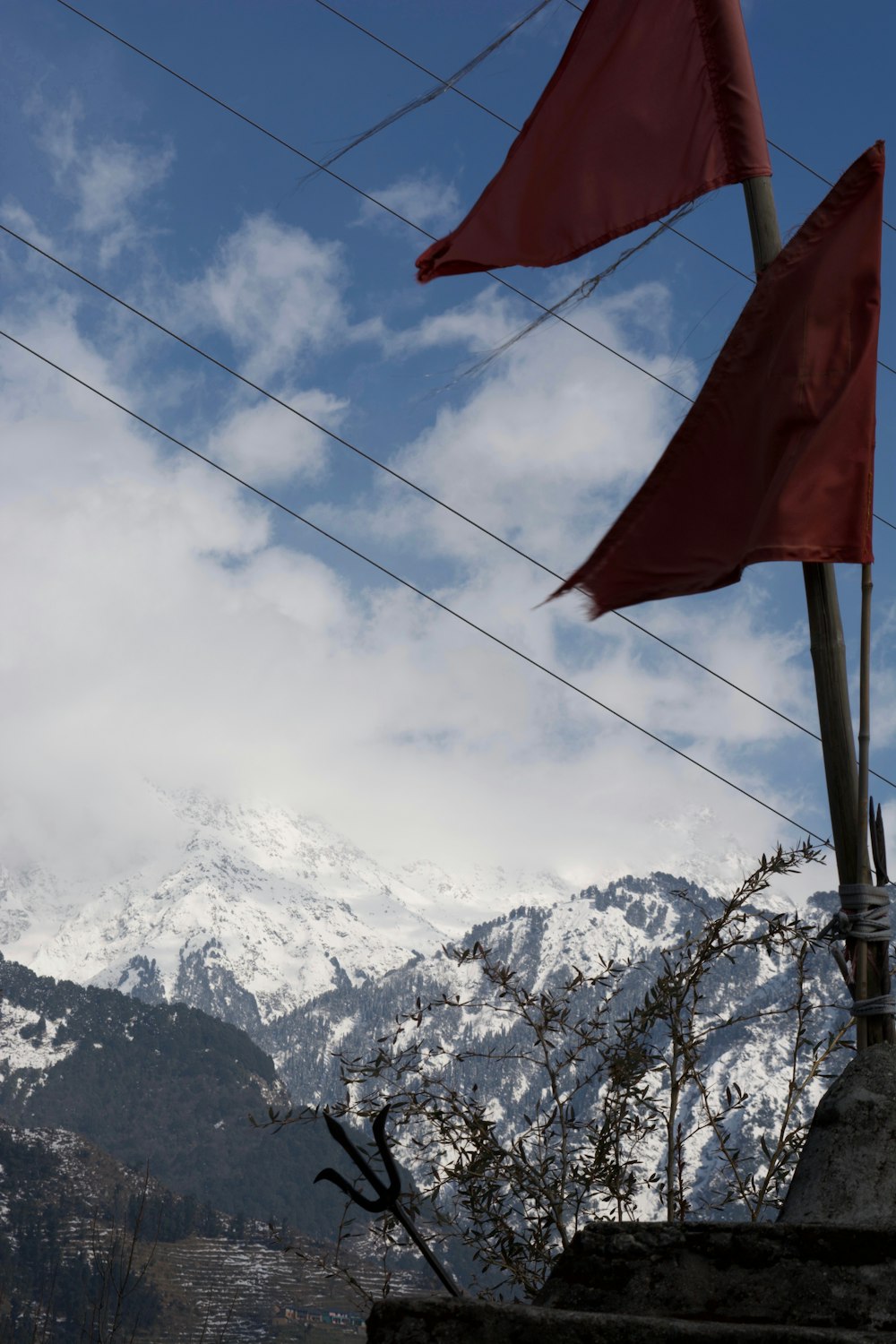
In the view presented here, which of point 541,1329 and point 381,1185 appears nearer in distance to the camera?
point 541,1329

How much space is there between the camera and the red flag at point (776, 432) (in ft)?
12.7

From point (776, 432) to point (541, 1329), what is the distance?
2763 millimetres

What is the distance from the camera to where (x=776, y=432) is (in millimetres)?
3979

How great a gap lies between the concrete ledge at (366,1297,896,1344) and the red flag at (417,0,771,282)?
12.4ft

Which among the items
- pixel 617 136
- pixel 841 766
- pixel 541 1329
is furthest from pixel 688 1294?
pixel 617 136

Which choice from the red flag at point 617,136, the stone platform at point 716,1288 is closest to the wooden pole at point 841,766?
the stone platform at point 716,1288

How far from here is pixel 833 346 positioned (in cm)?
396

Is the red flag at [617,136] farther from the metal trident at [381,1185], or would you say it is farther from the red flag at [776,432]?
the metal trident at [381,1185]

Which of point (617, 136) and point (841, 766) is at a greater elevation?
point (617, 136)

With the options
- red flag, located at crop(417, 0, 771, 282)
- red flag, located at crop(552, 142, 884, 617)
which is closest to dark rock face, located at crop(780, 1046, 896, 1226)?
red flag, located at crop(552, 142, 884, 617)

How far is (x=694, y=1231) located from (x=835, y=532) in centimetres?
206

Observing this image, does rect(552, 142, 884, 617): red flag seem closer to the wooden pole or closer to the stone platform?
the wooden pole

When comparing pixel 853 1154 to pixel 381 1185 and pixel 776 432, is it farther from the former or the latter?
pixel 776 432

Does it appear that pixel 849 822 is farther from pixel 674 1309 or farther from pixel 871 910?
pixel 674 1309
